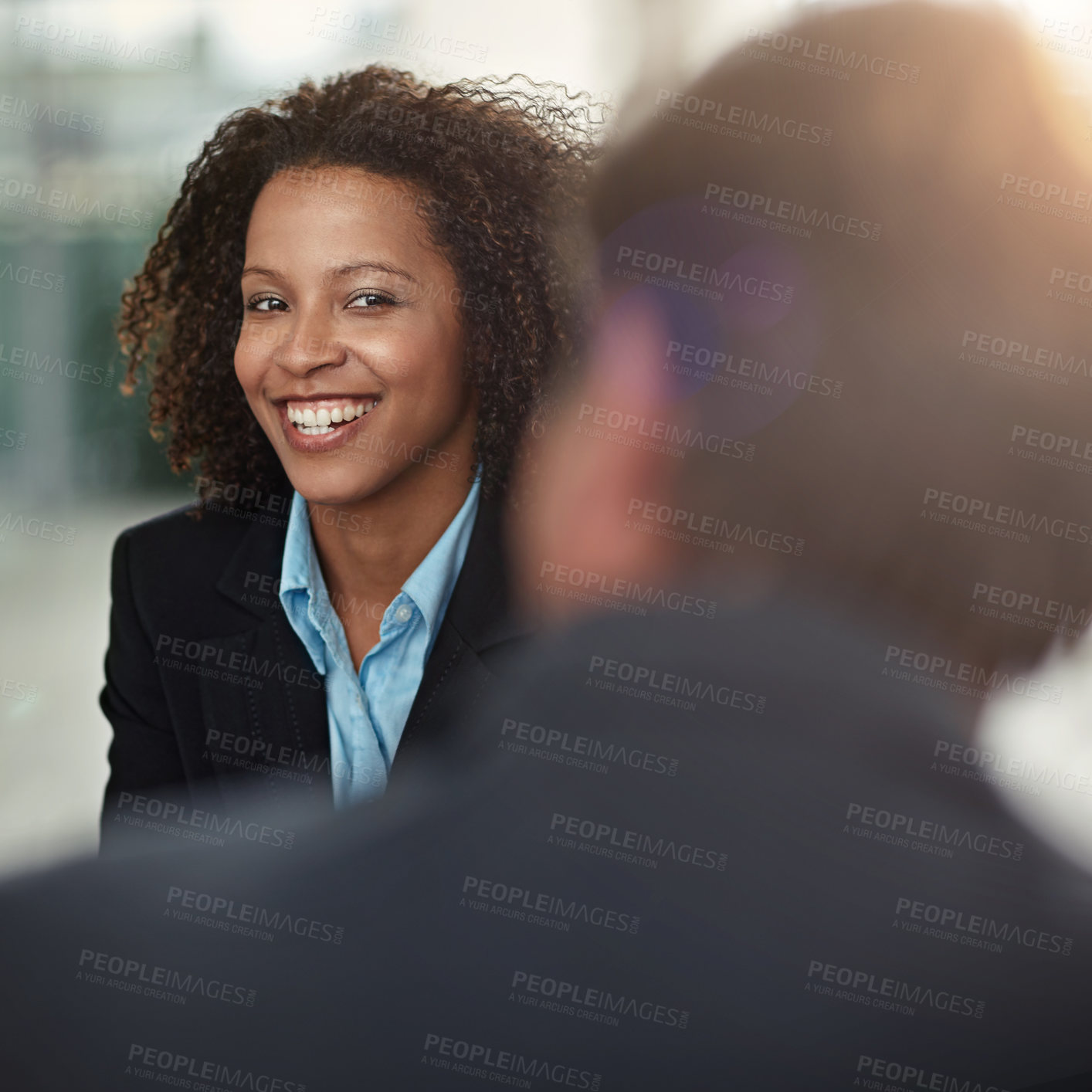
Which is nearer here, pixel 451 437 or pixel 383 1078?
pixel 383 1078

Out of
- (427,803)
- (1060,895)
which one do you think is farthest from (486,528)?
(1060,895)

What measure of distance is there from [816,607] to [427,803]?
57cm

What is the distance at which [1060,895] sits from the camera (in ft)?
4.26

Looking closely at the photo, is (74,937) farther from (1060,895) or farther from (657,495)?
(1060,895)
